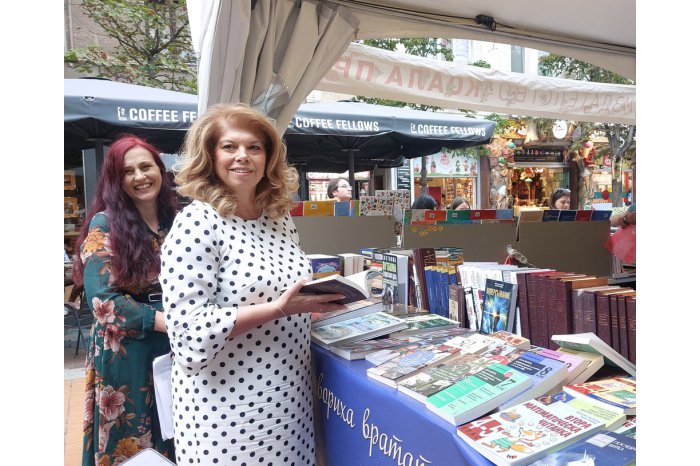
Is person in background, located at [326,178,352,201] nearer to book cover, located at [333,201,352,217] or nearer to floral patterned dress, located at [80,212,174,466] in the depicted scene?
book cover, located at [333,201,352,217]

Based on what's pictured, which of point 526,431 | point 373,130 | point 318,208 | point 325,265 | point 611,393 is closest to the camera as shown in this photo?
point 526,431

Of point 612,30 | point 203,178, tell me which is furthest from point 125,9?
point 203,178

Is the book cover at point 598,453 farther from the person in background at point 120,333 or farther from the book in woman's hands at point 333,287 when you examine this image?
the person in background at point 120,333

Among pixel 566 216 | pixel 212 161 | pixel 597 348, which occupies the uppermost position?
pixel 212 161

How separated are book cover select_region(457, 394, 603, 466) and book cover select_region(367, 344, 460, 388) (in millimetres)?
315

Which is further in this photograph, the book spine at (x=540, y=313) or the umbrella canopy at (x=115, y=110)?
the umbrella canopy at (x=115, y=110)

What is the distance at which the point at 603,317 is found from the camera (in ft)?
4.82

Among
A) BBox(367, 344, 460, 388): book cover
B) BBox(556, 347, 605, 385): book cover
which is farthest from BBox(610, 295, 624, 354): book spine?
BBox(367, 344, 460, 388): book cover

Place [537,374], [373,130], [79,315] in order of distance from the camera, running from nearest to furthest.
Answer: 1. [537,374]
2. [79,315]
3. [373,130]

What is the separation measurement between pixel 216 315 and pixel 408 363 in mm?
589

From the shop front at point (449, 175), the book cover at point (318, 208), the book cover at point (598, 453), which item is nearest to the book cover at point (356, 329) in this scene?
the book cover at point (598, 453)

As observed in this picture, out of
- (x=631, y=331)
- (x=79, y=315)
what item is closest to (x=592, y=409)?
(x=631, y=331)

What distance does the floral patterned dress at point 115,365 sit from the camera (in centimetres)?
188

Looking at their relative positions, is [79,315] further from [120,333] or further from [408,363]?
[408,363]
